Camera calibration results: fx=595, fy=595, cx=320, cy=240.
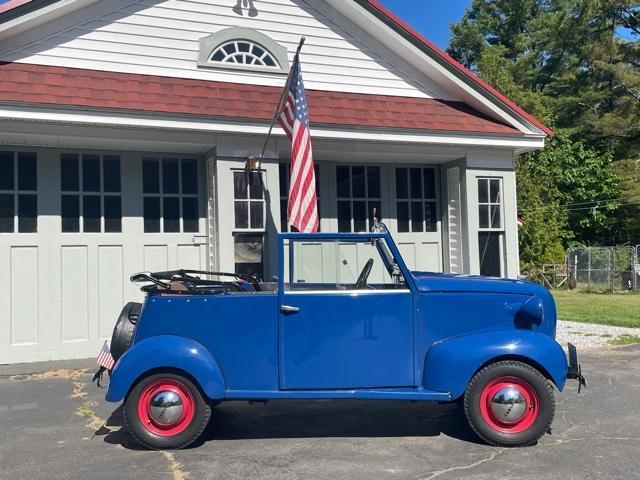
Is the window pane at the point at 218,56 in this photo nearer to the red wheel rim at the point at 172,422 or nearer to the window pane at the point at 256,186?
the window pane at the point at 256,186

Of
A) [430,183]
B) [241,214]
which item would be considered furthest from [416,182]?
[241,214]

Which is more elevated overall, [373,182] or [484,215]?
[373,182]

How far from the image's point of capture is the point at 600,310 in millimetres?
14773

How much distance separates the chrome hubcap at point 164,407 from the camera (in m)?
4.57

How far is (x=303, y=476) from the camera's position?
4000 millimetres

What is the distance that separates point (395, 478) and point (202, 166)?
19.8 feet

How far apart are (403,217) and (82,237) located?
5.06m

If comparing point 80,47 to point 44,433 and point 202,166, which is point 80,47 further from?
point 44,433

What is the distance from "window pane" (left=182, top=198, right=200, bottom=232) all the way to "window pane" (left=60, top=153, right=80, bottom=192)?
4.89ft

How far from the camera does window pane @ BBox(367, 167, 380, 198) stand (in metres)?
9.91

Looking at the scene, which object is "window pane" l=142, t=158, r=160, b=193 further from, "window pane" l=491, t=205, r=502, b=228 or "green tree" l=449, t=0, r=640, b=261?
"green tree" l=449, t=0, r=640, b=261

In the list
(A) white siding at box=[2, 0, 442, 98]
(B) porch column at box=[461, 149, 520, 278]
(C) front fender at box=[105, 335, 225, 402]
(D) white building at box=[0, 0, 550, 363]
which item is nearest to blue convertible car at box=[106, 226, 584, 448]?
(C) front fender at box=[105, 335, 225, 402]

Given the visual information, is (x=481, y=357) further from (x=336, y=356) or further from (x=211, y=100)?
(x=211, y=100)

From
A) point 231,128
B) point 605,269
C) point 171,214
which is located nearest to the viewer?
point 231,128
